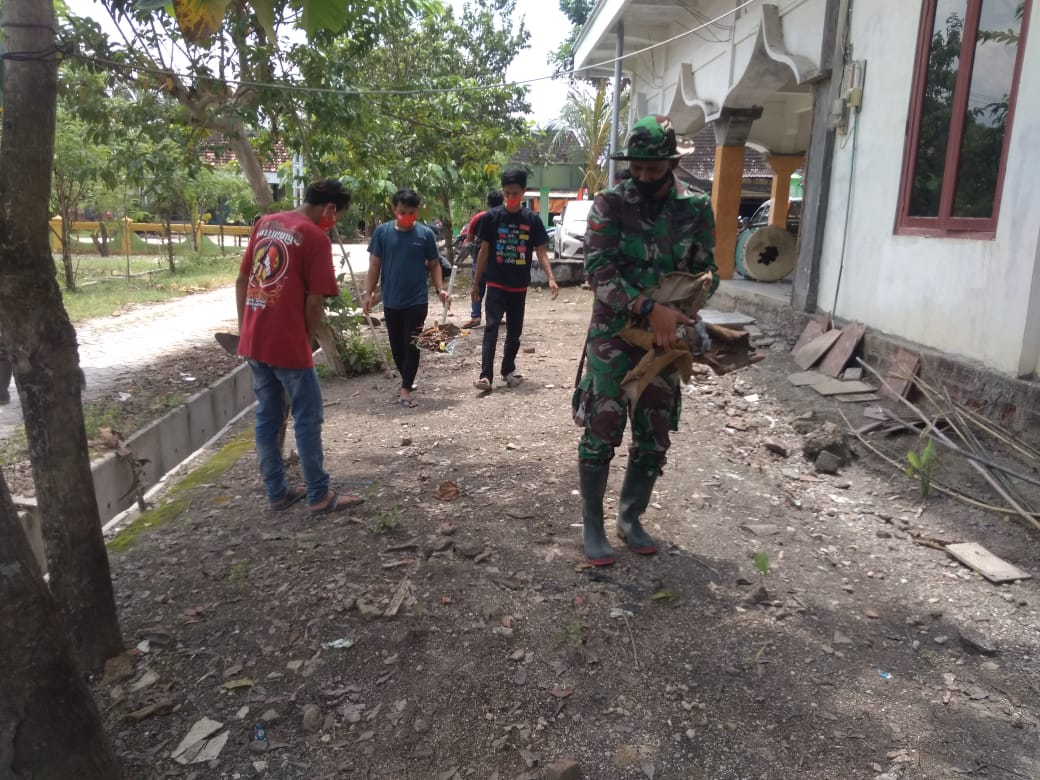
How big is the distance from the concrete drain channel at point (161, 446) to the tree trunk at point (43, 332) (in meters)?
1.24

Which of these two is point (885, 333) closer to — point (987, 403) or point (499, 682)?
point (987, 403)

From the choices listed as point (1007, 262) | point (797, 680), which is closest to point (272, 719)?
point (797, 680)

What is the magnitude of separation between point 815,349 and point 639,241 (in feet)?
13.7

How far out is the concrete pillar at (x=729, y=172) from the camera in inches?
402

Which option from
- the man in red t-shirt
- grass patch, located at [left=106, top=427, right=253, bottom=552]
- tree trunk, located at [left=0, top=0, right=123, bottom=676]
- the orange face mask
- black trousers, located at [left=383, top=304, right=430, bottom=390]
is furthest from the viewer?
black trousers, located at [left=383, top=304, right=430, bottom=390]

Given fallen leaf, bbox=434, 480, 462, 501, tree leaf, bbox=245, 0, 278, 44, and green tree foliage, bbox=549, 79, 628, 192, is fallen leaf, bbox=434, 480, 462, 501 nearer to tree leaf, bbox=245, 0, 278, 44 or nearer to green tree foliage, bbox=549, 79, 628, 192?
tree leaf, bbox=245, 0, 278, 44

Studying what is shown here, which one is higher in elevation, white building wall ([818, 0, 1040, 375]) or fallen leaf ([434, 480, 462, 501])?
white building wall ([818, 0, 1040, 375])

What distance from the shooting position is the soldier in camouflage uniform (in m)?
2.97

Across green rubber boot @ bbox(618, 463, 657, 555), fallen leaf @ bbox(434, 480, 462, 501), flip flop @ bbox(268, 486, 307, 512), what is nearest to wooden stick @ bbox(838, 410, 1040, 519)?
green rubber boot @ bbox(618, 463, 657, 555)

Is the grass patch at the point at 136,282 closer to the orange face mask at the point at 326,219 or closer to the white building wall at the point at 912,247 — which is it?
the orange face mask at the point at 326,219

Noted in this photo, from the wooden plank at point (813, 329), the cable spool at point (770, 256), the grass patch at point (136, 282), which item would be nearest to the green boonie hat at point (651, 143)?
the wooden plank at point (813, 329)

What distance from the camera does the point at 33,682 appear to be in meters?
1.93

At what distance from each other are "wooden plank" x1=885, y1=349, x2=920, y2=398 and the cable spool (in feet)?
14.8

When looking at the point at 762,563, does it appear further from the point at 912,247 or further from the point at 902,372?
the point at 912,247
